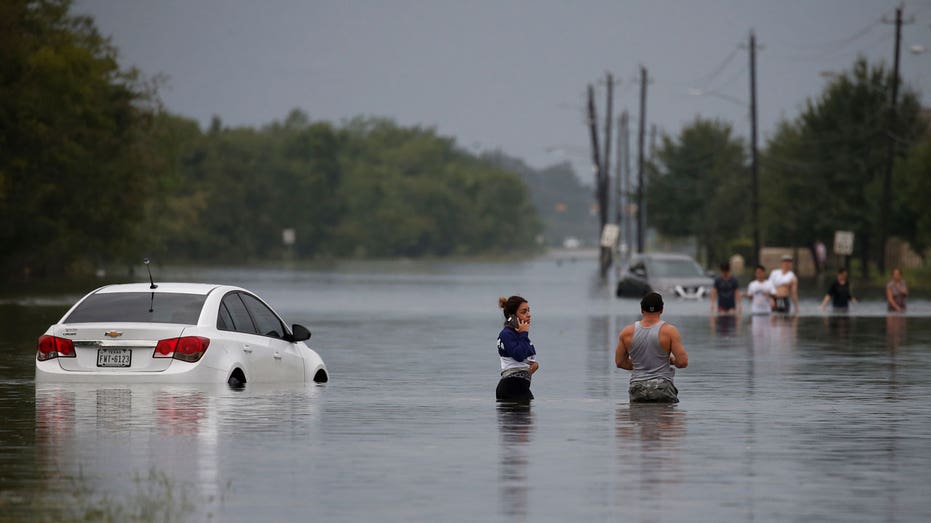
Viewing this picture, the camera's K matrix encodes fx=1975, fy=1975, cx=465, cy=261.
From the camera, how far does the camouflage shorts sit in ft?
64.0

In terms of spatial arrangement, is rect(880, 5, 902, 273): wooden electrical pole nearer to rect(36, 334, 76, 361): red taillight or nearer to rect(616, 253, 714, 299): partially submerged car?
rect(616, 253, 714, 299): partially submerged car

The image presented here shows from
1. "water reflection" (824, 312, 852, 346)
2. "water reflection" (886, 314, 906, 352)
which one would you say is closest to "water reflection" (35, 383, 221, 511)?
"water reflection" (886, 314, 906, 352)

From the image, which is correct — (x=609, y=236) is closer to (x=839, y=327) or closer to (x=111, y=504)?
(x=839, y=327)

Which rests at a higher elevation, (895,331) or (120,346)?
(120,346)

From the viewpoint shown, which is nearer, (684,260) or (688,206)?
(684,260)

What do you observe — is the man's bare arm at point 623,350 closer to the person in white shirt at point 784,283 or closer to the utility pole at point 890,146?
the person in white shirt at point 784,283

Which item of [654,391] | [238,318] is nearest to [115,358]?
[238,318]

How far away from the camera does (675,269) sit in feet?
193

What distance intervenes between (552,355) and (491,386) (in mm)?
6950

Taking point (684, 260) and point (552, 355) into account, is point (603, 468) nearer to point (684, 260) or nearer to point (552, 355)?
point (552, 355)

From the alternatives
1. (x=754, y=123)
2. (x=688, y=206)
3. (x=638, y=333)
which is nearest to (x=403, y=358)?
(x=638, y=333)

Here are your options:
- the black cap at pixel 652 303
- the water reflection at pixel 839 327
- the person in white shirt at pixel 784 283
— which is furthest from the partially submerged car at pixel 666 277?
the black cap at pixel 652 303

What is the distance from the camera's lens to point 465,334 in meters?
37.3

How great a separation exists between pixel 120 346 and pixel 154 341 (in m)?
0.34
